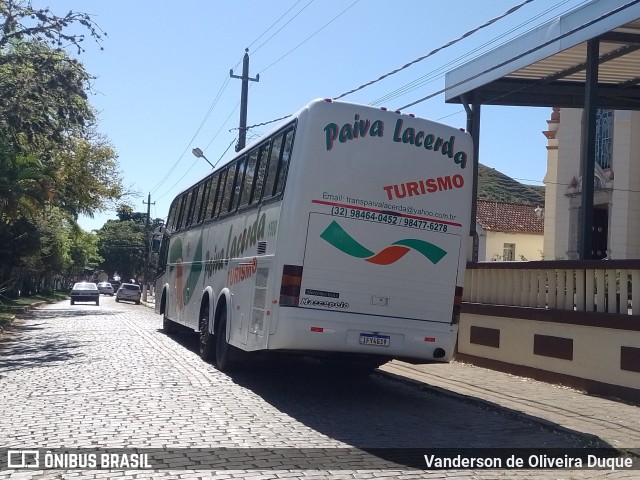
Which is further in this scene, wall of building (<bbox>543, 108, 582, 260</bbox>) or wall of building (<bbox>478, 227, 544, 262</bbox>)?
wall of building (<bbox>478, 227, 544, 262</bbox>)

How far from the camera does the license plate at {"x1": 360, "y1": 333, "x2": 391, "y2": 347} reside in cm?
982

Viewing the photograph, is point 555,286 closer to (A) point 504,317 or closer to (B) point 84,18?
(A) point 504,317

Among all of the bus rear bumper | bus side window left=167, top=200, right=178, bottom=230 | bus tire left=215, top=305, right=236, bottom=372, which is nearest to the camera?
the bus rear bumper

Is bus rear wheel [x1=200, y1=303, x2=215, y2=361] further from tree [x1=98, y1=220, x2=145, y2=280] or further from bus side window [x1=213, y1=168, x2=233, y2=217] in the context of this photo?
tree [x1=98, y1=220, x2=145, y2=280]

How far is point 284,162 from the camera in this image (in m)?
10.4

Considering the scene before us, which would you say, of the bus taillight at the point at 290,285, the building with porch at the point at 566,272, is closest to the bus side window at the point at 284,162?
the bus taillight at the point at 290,285

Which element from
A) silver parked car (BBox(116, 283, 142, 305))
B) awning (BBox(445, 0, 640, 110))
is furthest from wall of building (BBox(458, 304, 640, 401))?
silver parked car (BBox(116, 283, 142, 305))

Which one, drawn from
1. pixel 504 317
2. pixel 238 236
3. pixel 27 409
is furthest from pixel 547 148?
pixel 27 409

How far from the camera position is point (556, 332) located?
468 inches

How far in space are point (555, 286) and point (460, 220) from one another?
2.70m

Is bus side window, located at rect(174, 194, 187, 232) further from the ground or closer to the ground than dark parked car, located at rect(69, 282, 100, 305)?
further from the ground

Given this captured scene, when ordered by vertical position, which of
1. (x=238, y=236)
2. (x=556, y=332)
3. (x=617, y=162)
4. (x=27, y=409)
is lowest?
(x=27, y=409)

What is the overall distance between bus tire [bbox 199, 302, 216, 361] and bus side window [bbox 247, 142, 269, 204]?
10.3 feet

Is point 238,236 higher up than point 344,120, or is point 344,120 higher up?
point 344,120
